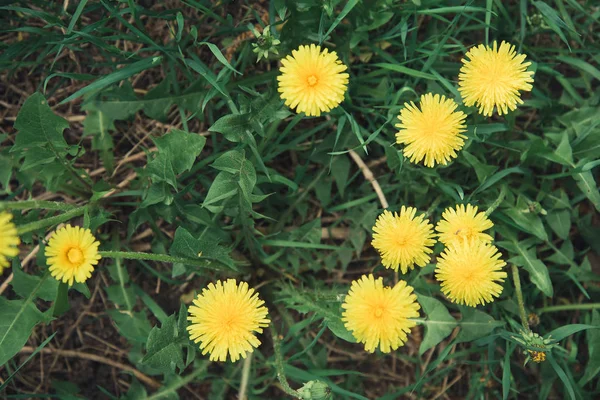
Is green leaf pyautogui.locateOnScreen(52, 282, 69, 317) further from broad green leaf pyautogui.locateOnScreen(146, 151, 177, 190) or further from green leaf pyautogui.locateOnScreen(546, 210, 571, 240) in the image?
green leaf pyautogui.locateOnScreen(546, 210, 571, 240)

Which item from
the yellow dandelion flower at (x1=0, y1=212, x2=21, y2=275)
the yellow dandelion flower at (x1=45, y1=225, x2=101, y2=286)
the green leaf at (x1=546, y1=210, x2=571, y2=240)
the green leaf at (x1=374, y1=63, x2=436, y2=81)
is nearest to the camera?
the yellow dandelion flower at (x1=0, y1=212, x2=21, y2=275)

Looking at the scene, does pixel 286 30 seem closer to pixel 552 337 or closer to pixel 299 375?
pixel 299 375

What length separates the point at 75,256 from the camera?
1.36 metres

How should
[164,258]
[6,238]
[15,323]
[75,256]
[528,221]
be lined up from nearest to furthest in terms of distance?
1. [6,238]
2. [75,256]
3. [164,258]
4. [15,323]
5. [528,221]

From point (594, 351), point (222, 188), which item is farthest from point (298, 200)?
point (594, 351)

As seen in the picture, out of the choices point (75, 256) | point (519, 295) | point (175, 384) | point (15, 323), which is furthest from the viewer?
point (175, 384)

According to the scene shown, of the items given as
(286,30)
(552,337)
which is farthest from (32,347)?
(552,337)

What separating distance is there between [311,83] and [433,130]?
36 centimetres

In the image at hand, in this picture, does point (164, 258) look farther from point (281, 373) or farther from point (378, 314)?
point (378, 314)

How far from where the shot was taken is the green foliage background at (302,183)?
1693 millimetres

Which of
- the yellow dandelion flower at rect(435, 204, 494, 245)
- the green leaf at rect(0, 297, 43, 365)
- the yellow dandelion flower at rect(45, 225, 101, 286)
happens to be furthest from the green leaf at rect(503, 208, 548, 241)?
the green leaf at rect(0, 297, 43, 365)

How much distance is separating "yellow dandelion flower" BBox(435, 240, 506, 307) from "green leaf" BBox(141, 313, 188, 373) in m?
0.76

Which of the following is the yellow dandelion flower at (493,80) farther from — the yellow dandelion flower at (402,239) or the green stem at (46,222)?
the green stem at (46,222)

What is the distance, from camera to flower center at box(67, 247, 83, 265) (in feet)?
4.45
